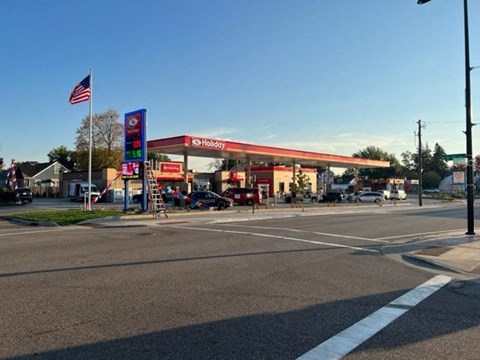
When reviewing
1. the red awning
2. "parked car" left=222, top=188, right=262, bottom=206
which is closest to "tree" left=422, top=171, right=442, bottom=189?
the red awning

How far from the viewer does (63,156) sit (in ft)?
358

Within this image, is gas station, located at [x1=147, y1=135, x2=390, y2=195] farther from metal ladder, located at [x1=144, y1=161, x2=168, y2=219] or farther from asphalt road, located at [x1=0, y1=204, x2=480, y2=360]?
asphalt road, located at [x1=0, y1=204, x2=480, y2=360]

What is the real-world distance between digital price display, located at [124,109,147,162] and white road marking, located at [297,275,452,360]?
21.4m

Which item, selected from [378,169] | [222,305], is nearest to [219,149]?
[222,305]

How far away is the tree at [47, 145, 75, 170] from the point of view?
108 meters

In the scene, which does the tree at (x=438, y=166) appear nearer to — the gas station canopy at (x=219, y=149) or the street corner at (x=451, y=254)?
the gas station canopy at (x=219, y=149)

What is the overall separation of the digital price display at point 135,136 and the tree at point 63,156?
85083 millimetres

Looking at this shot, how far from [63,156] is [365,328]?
370 feet

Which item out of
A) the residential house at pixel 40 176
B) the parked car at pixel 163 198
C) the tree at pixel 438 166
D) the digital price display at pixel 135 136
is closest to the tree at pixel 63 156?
the residential house at pixel 40 176

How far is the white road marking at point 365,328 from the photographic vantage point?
484 cm

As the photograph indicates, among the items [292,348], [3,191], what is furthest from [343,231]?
[3,191]

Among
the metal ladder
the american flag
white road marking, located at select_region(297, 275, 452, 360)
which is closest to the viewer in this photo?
white road marking, located at select_region(297, 275, 452, 360)

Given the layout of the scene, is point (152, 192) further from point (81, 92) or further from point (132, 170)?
point (81, 92)

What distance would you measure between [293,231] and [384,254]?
6187 mm
